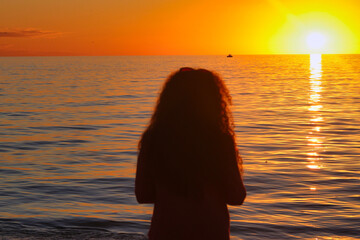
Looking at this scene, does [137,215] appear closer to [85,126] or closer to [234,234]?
[234,234]

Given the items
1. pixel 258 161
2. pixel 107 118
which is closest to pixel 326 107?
pixel 107 118

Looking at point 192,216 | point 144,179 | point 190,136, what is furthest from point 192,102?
point 192,216

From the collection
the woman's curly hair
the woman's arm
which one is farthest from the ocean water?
the woman's curly hair

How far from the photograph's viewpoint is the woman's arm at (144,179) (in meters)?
2.78

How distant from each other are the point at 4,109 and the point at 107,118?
26.1 feet

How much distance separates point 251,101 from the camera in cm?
3186

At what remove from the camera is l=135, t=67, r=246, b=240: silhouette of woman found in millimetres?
2705

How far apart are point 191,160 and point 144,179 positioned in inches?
12.1

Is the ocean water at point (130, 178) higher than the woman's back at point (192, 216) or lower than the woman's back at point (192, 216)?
lower

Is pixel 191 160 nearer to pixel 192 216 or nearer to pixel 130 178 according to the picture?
pixel 192 216

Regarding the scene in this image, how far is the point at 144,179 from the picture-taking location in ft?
9.29

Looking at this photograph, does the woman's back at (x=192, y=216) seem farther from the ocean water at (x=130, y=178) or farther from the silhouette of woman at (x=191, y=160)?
the ocean water at (x=130, y=178)

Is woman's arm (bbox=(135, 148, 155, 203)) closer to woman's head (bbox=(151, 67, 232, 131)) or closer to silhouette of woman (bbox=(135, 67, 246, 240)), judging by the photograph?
silhouette of woman (bbox=(135, 67, 246, 240))

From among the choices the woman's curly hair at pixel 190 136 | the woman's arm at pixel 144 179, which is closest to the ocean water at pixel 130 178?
the woman's arm at pixel 144 179
